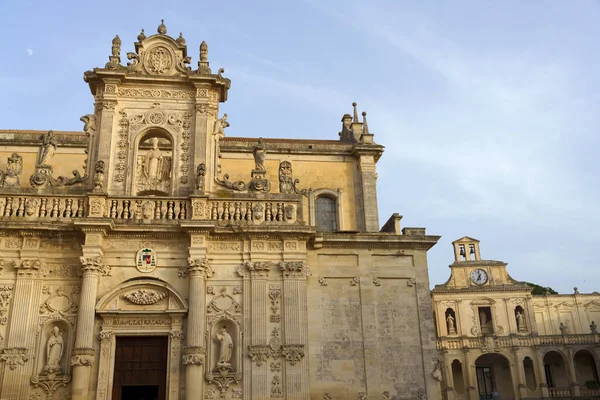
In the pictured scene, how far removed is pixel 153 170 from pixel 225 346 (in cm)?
620

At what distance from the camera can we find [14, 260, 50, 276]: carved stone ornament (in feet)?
56.4

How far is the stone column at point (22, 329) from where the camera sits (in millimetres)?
16094

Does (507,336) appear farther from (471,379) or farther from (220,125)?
(220,125)

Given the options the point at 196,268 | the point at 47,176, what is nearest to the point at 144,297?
the point at 196,268

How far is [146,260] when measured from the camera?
58.1 feet

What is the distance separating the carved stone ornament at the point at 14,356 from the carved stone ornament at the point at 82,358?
4.67 ft

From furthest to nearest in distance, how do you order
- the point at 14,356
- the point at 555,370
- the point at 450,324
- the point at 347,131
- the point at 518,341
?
the point at 555,370 < the point at 450,324 < the point at 518,341 < the point at 347,131 < the point at 14,356

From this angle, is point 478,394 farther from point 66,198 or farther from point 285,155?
point 66,198

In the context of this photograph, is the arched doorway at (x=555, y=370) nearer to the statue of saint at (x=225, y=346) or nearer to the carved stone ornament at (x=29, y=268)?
the statue of saint at (x=225, y=346)

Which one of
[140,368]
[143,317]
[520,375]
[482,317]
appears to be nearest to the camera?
[140,368]

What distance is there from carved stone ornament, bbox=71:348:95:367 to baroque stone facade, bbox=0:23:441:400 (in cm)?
4

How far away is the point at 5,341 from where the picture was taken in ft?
54.2

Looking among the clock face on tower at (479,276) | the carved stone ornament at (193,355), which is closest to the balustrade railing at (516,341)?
the clock face on tower at (479,276)

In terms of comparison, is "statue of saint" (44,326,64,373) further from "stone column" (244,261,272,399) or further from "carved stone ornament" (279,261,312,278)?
"carved stone ornament" (279,261,312,278)
